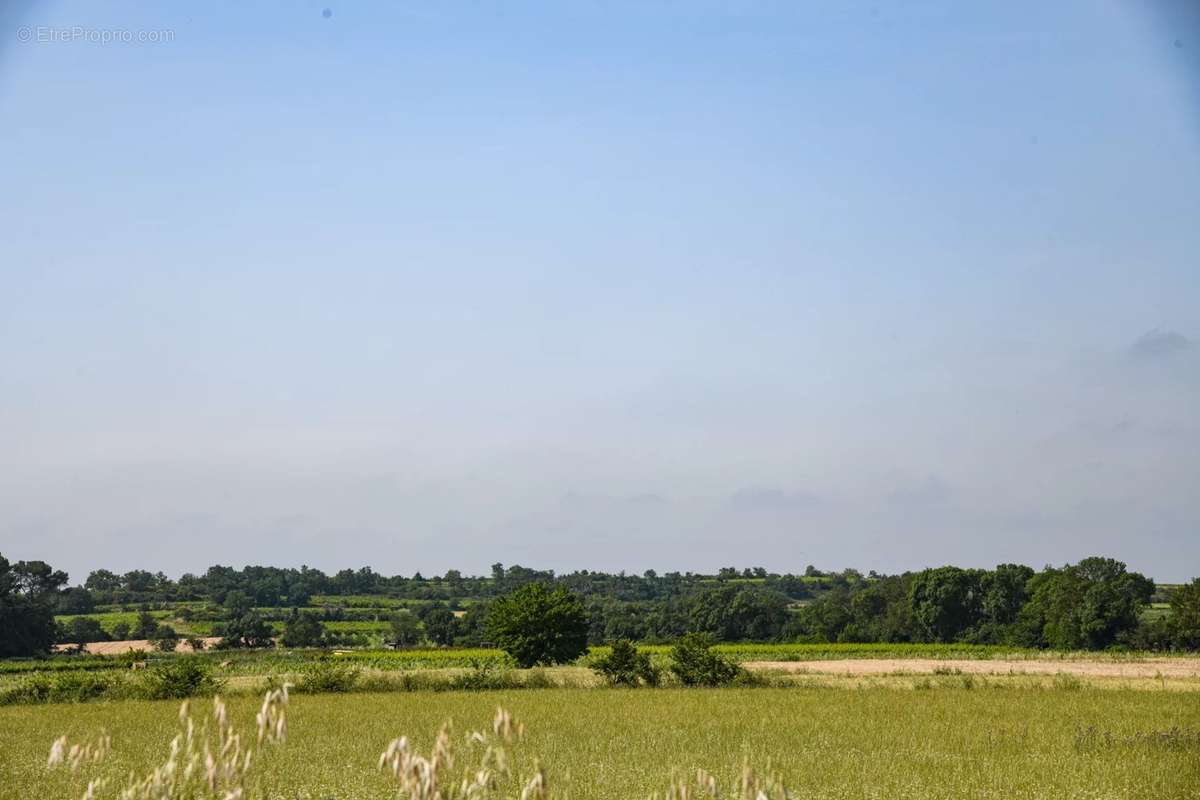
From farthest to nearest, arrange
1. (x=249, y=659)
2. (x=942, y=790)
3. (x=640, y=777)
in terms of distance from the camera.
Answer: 1. (x=249, y=659)
2. (x=640, y=777)
3. (x=942, y=790)

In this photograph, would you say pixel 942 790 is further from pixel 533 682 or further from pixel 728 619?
pixel 728 619

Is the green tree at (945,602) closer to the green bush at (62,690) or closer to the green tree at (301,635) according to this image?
the green tree at (301,635)

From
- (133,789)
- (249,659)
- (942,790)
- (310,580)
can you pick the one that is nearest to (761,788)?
(133,789)

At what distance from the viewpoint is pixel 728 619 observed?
104 m

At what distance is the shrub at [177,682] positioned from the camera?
129ft

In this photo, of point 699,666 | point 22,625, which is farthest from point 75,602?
point 699,666

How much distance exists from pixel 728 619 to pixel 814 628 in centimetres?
848

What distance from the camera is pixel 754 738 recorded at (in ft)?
83.5

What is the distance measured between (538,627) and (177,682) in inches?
846

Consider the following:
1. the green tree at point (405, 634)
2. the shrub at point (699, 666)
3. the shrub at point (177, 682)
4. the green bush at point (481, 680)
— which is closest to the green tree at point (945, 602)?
the green tree at point (405, 634)

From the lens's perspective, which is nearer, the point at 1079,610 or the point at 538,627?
the point at 538,627

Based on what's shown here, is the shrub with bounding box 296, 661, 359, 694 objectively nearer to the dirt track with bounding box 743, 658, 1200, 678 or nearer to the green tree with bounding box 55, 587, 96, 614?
the dirt track with bounding box 743, 658, 1200, 678

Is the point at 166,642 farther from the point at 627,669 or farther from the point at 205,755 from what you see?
the point at 205,755

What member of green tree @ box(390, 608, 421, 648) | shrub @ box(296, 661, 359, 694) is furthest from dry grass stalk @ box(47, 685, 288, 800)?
green tree @ box(390, 608, 421, 648)
